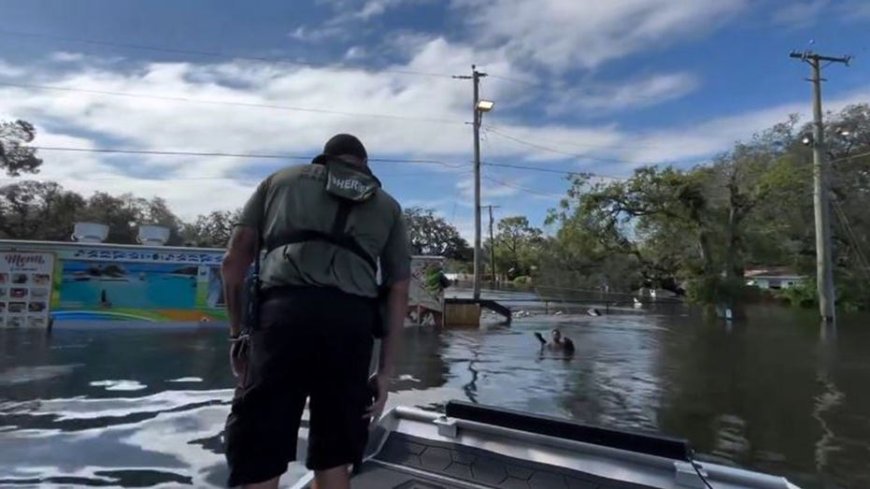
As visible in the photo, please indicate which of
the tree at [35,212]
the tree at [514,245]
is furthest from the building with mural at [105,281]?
the tree at [514,245]

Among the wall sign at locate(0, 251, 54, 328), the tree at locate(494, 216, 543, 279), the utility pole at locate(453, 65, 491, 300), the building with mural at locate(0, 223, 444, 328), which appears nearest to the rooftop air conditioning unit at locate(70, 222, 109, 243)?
the building with mural at locate(0, 223, 444, 328)

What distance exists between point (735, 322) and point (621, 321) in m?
4.13

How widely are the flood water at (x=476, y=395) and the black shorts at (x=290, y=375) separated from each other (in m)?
2.61

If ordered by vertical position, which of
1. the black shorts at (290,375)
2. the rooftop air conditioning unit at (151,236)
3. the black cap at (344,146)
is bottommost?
the black shorts at (290,375)

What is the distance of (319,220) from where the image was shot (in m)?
2.09

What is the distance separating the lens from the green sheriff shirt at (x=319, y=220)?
207 cm

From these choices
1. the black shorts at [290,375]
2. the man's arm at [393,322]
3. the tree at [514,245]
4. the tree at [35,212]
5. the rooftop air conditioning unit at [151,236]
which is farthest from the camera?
the tree at [514,245]

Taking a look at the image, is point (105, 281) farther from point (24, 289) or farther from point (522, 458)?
point (522, 458)

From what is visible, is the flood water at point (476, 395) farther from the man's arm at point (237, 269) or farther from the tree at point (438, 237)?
the tree at point (438, 237)

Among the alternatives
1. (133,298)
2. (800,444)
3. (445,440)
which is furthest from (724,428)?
(133,298)

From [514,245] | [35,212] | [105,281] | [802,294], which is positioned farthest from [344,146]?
[514,245]

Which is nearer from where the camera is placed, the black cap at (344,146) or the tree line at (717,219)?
the black cap at (344,146)

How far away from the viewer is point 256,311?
6.84ft

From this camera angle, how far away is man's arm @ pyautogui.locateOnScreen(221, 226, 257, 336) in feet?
7.05
